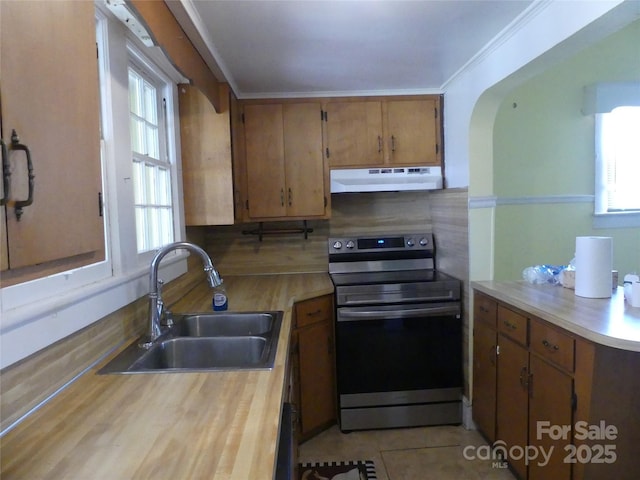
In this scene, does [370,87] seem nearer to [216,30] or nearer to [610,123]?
[216,30]

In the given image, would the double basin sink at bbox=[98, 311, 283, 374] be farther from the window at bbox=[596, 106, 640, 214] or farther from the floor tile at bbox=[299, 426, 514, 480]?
the window at bbox=[596, 106, 640, 214]

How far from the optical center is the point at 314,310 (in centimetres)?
253

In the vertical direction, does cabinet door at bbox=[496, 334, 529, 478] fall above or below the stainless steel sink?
below

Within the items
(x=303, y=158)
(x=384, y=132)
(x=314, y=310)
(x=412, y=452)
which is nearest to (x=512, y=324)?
(x=412, y=452)

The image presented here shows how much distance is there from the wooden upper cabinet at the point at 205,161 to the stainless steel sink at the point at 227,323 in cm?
79

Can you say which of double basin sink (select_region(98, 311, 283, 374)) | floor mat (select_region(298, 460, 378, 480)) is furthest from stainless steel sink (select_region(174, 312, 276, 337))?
floor mat (select_region(298, 460, 378, 480))

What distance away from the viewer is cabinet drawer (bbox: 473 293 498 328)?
227 centimetres

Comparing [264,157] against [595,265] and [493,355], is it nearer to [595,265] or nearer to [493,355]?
[493,355]

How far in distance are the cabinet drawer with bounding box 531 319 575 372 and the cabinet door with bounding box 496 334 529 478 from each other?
12 centimetres

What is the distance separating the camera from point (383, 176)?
2.94 meters

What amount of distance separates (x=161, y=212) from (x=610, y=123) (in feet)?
10.0

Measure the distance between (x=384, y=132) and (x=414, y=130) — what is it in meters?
0.22

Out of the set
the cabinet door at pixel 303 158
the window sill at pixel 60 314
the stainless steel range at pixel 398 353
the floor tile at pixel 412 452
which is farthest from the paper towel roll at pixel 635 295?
the window sill at pixel 60 314

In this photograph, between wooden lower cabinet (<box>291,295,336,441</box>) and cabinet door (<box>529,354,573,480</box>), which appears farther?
wooden lower cabinet (<box>291,295,336,441</box>)
